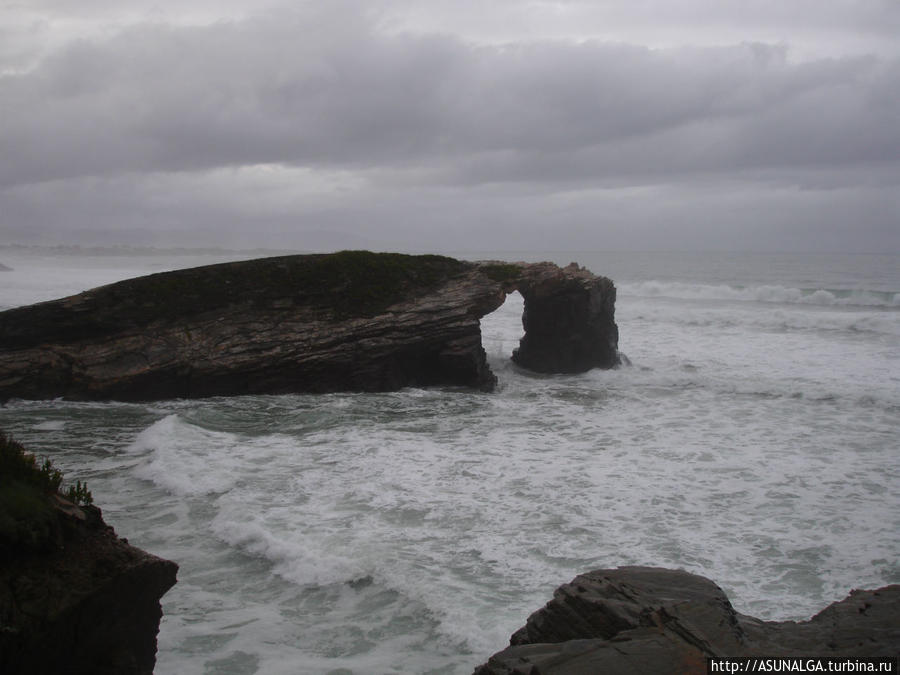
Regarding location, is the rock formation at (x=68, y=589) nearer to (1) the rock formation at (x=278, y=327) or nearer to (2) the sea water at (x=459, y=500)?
(2) the sea water at (x=459, y=500)

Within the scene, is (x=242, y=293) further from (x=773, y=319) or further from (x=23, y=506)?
(x=773, y=319)

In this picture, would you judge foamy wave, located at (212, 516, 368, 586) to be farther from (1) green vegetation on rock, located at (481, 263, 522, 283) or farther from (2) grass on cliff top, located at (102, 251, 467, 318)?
(1) green vegetation on rock, located at (481, 263, 522, 283)

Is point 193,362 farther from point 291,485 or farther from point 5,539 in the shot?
point 5,539

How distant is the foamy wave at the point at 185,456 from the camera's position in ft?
35.0

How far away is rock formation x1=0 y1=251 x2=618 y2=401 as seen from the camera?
16.5 metres

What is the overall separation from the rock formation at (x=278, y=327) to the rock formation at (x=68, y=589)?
1223 cm

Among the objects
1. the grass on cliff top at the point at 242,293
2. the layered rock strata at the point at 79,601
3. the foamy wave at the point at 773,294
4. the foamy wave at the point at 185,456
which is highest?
the grass on cliff top at the point at 242,293

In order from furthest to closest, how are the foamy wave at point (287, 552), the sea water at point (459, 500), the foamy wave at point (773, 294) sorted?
the foamy wave at point (773, 294) < the foamy wave at point (287, 552) < the sea water at point (459, 500)

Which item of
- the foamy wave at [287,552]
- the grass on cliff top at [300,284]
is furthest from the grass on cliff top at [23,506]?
the grass on cliff top at [300,284]

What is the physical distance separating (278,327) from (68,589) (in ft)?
44.1

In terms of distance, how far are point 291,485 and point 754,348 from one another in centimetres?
2101

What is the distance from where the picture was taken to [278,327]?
695 inches

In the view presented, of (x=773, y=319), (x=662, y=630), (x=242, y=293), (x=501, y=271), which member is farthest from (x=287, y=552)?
(x=773, y=319)

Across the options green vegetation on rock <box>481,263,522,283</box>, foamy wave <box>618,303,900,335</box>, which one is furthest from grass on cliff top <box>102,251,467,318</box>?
foamy wave <box>618,303,900,335</box>
